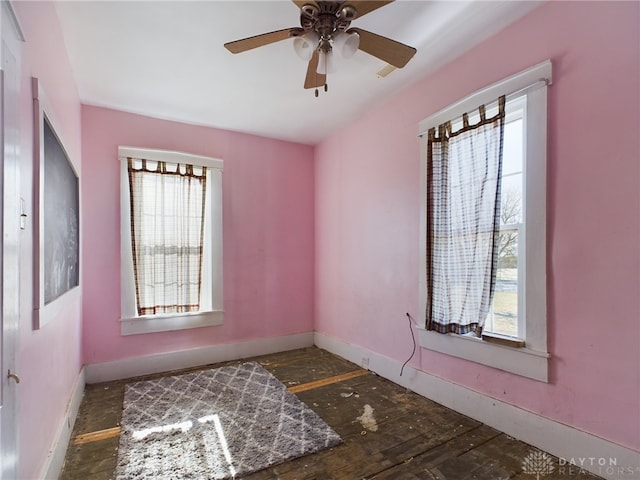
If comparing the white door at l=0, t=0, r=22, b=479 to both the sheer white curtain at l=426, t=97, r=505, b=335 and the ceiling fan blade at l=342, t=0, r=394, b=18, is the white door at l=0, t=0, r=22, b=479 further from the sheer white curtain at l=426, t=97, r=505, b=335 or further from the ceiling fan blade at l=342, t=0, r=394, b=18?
the sheer white curtain at l=426, t=97, r=505, b=335

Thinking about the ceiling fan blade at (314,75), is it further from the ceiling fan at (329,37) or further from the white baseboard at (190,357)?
the white baseboard at (190,357)

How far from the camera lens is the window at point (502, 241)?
200 centimetres

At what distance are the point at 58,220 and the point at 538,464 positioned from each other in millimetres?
3165

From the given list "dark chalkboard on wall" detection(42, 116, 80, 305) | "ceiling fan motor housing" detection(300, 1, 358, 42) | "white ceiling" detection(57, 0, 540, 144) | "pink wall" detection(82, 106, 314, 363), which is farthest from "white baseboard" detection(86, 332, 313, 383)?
"ceiling fan motor housing" detection(300, 1, 358, 42)

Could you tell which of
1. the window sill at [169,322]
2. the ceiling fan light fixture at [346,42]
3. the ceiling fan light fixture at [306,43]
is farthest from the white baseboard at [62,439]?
the ceiling fan light fixture at [346,42]

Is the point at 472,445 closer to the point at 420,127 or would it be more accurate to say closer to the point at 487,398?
the point at 487,398

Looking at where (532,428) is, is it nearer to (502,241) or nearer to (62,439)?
(502,241)

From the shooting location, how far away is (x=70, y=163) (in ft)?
7.57

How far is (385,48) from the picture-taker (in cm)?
181

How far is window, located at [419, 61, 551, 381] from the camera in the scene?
2.00 m

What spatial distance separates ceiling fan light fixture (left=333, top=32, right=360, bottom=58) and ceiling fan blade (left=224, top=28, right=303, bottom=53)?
20cm

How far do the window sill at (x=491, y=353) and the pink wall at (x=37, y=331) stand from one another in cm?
254

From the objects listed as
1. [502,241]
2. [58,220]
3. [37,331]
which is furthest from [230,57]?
[502,241]

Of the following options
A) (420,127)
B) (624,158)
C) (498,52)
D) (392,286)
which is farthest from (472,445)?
(498,52)
